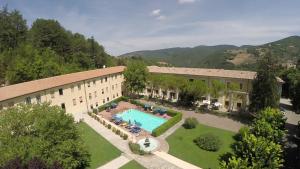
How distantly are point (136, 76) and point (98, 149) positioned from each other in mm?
21498

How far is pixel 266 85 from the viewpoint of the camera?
2880 centimetres

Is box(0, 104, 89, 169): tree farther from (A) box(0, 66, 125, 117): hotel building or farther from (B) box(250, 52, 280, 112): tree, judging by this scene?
(B) box(250, 52, 280, 112): tree

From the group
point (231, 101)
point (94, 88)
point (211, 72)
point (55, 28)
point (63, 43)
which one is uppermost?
point (55, 28)

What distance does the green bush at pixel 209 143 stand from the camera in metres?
23.4

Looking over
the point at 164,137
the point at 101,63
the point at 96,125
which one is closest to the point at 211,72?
the point at 164,137

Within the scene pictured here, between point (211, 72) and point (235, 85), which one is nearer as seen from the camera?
point (235, 85)

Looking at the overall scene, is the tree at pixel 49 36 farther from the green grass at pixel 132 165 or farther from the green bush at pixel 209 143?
the green bush at pixel 209 143

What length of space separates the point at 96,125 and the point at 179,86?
18574mm

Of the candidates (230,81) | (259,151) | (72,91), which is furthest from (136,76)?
(259,151)

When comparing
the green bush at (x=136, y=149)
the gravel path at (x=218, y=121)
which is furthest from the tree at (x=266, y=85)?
the green bush at (x=136, y=149)

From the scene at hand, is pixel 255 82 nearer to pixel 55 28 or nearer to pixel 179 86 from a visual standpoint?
pixel 179 86

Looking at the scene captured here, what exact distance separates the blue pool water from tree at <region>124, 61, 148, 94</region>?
21.7 feet

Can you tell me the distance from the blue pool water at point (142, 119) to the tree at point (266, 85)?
16.3 metres

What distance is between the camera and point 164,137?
2694cm
